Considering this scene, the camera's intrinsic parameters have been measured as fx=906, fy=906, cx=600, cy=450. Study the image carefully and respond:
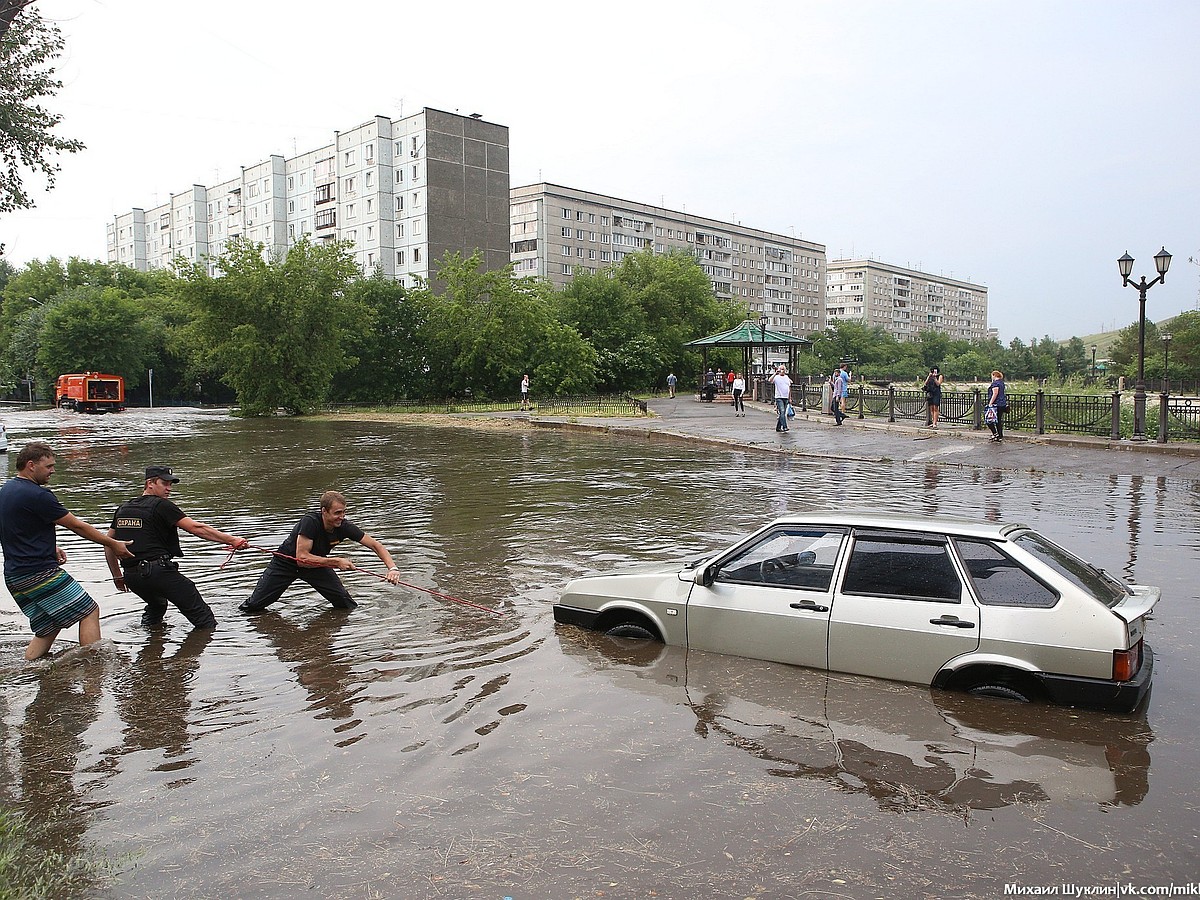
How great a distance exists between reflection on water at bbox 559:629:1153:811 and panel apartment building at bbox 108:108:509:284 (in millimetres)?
67396

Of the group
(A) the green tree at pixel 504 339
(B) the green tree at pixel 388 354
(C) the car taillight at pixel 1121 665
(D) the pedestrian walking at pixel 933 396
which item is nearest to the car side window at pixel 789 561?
(C) the car taillight at pixel 1121 665

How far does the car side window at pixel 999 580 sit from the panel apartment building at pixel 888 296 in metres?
156

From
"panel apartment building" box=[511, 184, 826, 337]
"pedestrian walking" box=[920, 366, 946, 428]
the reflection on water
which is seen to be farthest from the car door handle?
"panel apartment building" box=[511, 184, 826, 337]

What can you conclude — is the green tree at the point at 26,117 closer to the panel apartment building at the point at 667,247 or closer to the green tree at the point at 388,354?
the green tree at the point at 388,354

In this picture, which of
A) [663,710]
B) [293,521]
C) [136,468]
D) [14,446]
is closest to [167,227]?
[14,446]

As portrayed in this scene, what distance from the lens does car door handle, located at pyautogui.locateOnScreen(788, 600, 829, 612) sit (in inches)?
253

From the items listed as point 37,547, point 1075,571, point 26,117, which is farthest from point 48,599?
point 26,117

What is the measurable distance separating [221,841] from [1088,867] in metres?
3.96

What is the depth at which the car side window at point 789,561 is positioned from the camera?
6.60 m

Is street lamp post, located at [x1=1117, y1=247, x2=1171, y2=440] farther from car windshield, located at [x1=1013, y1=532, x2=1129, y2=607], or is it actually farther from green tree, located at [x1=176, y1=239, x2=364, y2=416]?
green tree, located at [x1=176, y1=239, x2=364, y2=416]

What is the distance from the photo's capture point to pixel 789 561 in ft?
22.3

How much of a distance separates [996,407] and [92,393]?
2262 inches

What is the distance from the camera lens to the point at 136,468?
22.0 m

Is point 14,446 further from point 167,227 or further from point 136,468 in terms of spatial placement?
point 167,227
